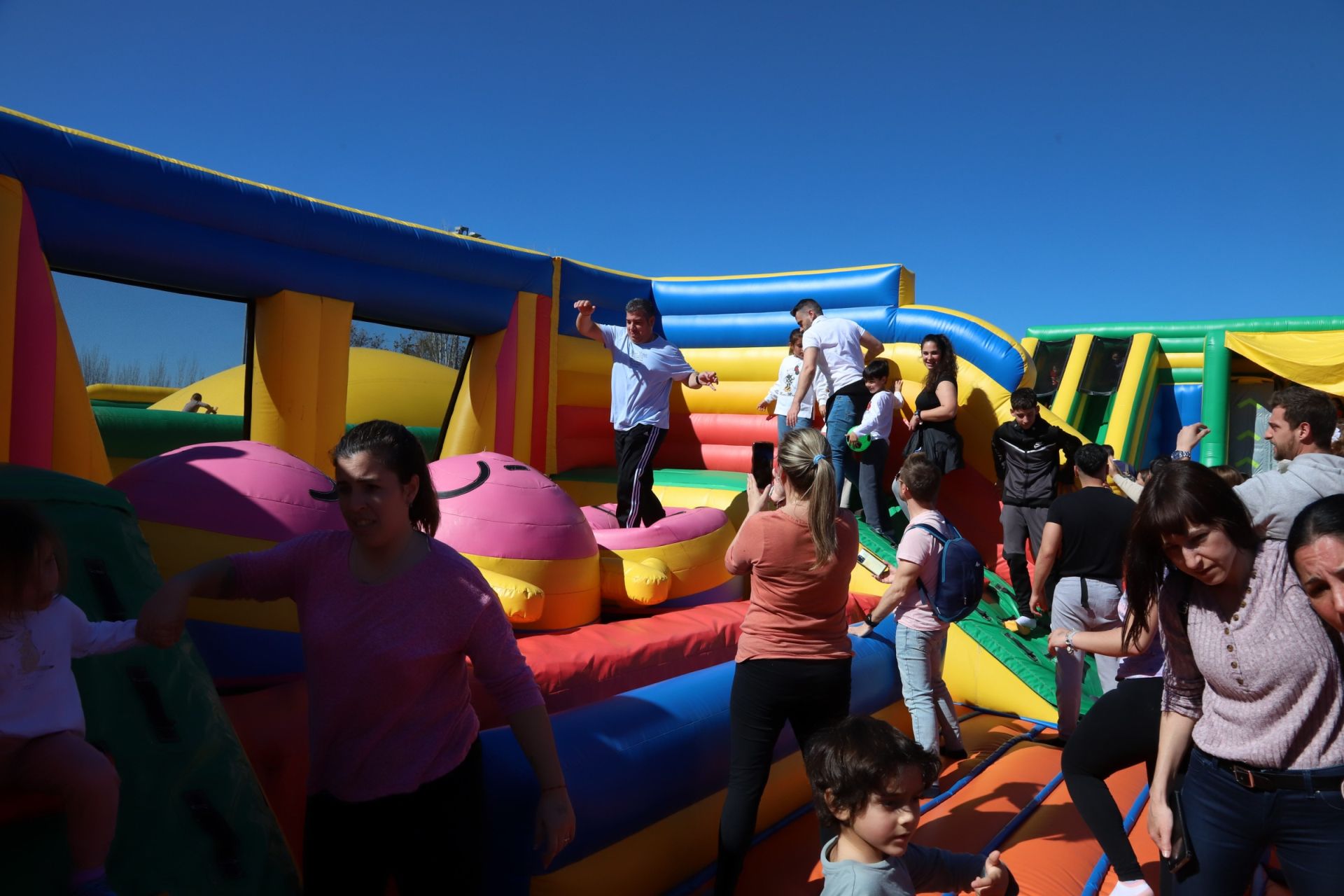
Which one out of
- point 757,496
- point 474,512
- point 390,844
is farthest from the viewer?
point 474,512

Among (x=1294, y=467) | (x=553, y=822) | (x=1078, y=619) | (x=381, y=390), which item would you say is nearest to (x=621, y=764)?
(x=553, y=822)

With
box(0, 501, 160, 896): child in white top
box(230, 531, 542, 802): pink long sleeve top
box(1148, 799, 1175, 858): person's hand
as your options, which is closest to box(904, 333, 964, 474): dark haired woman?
box(1148, 799, 1175, 858): person's hand

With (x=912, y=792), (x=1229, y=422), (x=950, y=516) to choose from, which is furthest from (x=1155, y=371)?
(x=912, y=792)

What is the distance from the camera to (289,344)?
4.58m

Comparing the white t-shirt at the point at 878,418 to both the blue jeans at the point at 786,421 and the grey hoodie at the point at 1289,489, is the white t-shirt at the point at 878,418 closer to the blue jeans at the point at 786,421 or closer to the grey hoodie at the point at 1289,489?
the blue jeans at the point at 786,421

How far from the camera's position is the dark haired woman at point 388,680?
1435 millimetres

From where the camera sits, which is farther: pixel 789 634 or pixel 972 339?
pixel 972 339

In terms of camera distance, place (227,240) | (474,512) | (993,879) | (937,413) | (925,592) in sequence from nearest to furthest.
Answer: (993,879) < (925,592) < (474,512) < (227,240) < (937,413)

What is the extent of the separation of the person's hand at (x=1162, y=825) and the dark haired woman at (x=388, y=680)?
1.12 meters

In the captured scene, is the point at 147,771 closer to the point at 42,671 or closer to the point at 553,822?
the point at 42,671

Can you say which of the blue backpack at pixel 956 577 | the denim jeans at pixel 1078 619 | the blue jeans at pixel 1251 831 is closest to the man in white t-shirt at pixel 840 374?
the denim jeans at pixel 1078 619

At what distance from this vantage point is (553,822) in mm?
1462

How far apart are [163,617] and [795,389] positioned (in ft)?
14.0

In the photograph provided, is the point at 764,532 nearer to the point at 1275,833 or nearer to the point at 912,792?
the point at 912,792
